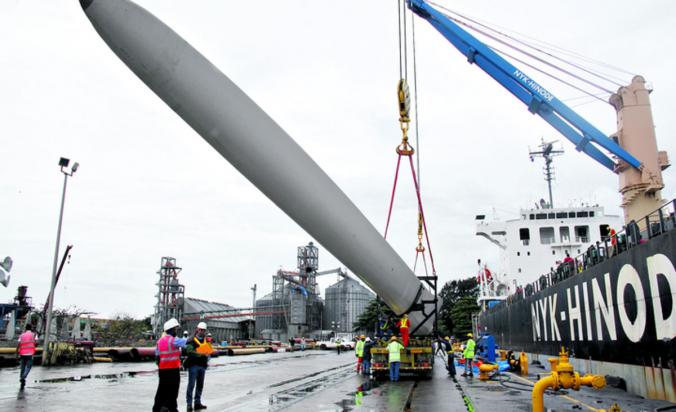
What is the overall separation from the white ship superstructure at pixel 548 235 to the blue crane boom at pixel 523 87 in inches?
481

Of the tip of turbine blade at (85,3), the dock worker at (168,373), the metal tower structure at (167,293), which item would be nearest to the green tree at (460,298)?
the metal tower structure at (167,293)

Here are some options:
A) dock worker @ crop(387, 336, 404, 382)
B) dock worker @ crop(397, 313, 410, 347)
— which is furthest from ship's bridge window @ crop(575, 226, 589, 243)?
dock worker @ crop(387, 336, 404, 382)

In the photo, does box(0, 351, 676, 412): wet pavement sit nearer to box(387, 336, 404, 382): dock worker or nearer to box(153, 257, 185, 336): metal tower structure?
box(387, 336, 404, 382): dock worker

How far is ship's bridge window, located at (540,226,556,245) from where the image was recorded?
30.1 meters

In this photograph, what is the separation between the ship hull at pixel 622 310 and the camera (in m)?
9.21

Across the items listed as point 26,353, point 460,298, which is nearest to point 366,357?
point 26,353

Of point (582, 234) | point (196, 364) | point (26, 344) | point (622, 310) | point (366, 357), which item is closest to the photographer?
point (196, 364)

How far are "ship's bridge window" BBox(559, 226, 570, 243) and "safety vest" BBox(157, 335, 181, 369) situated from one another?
27.2 meters

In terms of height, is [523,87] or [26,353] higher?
[523,87]

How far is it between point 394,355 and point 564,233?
1966cm

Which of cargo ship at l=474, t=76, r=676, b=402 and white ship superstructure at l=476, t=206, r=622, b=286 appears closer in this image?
cargo ship at l=474, t=76, r=676, b=402

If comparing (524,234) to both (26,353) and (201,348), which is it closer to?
(201,348)

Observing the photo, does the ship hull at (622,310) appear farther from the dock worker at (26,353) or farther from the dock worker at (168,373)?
the dock worker at (26,353)

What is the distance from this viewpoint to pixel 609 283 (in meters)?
12.0
